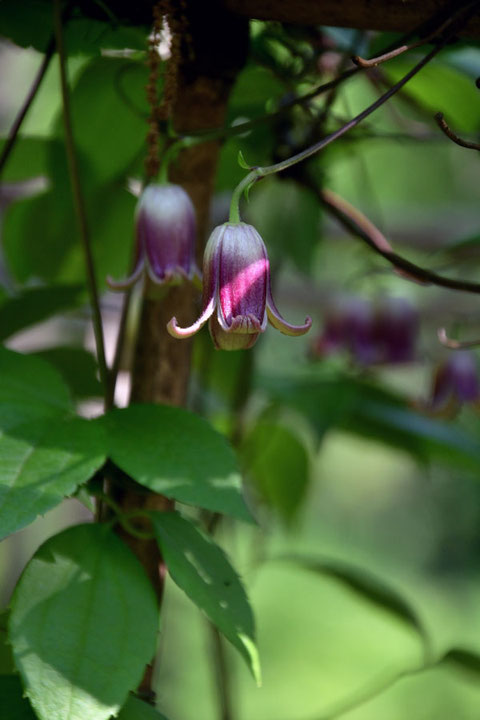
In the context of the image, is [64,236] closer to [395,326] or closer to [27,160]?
[27,160]

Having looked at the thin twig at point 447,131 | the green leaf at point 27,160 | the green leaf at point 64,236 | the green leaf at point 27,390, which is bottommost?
the green leaf at point 64,236

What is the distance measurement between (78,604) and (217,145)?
26cm

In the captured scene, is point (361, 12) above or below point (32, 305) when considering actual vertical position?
above

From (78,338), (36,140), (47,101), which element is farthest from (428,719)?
(36,140)

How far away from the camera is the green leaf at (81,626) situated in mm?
317

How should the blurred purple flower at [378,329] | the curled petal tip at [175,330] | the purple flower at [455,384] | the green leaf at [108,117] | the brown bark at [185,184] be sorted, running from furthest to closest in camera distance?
the blurred purple flower at [378,329] < the purple flower at [455,384] < the green leaf at [108,117] < the brown bark at [185,184] < the curled petal tip at [175,330]

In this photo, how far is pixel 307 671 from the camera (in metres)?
3.06

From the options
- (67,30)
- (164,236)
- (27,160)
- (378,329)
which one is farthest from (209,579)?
(378,329)

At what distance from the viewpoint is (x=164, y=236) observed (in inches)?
17.2

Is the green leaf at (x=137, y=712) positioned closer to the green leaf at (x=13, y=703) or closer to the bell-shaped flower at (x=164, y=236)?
the green leaf at (x=13, y=703)

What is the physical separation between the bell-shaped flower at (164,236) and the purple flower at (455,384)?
432mm

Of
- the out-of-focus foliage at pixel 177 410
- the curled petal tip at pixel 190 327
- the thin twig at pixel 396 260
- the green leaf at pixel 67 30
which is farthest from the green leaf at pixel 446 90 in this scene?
the curled petal tip at pixel 190 327

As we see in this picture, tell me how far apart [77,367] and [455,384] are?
1.30 feet

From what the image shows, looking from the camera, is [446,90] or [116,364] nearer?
[116,364]
